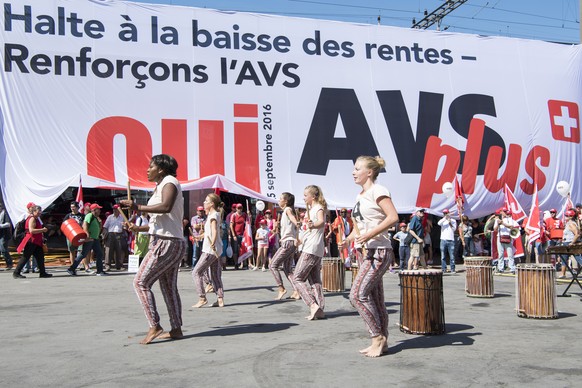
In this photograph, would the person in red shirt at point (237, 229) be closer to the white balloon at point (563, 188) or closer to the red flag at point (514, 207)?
the red flag at point (514, 207)

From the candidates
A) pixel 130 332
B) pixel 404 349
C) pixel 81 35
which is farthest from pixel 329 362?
pixel 81 35

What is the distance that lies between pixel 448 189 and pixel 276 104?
18.8ft

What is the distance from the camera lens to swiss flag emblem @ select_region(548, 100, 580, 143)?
20812 mm

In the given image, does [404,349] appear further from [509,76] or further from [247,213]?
[509,76]

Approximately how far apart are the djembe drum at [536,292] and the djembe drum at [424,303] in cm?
182

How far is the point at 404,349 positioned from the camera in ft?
19.6

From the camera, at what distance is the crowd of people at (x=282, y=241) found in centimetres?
581

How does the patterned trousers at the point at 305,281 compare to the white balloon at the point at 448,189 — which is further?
the white balloon at the point at 448,189

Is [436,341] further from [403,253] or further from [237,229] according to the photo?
[237,229]

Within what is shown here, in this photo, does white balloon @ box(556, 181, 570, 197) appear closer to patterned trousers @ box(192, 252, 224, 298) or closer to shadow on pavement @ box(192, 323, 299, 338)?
patterned trousers @ box(192, 252, 224, 298)

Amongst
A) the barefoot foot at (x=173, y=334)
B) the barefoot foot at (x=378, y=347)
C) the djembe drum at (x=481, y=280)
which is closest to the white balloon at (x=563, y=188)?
the djembe drum at (x=481, y=280)

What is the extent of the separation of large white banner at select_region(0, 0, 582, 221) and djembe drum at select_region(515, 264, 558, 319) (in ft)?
33.6

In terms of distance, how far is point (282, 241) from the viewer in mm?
9609

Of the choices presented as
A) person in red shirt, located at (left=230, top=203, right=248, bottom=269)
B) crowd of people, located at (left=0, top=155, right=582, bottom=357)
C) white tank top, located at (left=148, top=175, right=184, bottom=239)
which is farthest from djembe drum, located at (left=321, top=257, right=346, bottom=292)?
person in red shirt, located at (left=230, top=203, right=248, bottom=269)
